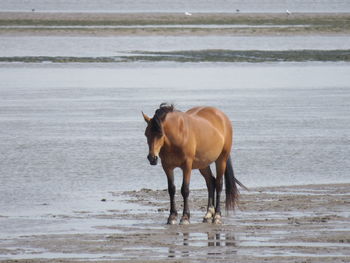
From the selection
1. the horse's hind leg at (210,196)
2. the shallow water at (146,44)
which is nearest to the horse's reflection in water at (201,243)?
the horse's hind leg at (210,196)

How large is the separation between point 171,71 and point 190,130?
28.6 m

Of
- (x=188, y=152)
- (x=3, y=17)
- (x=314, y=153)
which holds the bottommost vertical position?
(x=3, y=17)

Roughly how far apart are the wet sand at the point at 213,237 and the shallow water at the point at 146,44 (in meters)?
37.2

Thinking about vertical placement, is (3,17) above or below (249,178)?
below

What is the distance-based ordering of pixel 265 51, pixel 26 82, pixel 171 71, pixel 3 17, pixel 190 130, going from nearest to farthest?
1. pixel 190 130
2. pixel 26 82
3. pixel 171 71
4. pixel 265 51
5. pixel 3 17

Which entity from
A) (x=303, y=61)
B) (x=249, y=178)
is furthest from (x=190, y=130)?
(x=303, y=61)

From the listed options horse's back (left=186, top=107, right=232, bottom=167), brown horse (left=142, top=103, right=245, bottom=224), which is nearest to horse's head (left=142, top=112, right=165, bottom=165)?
brown horse (left=142, top=103, right=245, bottom=224)

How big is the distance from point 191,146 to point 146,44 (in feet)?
156

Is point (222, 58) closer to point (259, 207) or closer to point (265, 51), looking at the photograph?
point (265, 51)

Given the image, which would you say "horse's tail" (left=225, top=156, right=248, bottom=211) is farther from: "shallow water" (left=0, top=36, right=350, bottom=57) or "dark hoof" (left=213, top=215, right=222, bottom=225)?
"shallow water" (left=0, top=36, right=350, bottom=57)

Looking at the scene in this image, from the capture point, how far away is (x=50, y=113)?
2516cm

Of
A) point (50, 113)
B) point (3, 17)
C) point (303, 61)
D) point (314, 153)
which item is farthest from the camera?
point (3, 17)

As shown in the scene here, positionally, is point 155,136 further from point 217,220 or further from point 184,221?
point 217,220

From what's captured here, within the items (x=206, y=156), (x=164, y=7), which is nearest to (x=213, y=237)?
(x=206, y=156)
